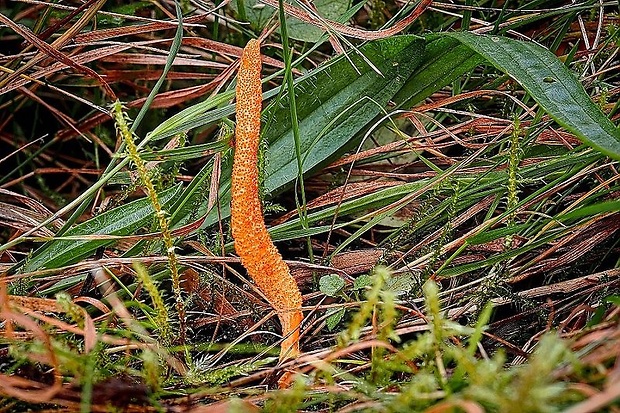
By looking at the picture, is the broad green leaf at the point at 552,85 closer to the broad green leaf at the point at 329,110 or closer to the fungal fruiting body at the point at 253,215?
the broad green leaf at the point at 329,110

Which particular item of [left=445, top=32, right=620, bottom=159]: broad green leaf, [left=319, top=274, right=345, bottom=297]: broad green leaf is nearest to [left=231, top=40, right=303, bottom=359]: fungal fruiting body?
[left=319, top=274, right=345, bottom=297]: broad green leaf

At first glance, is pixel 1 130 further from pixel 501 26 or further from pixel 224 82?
pixel 501 26

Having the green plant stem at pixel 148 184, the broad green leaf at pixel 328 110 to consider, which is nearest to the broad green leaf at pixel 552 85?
the broad green leaf at pixel 328 110

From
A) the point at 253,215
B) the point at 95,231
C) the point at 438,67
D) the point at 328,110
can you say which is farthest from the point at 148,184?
the point at 438,67

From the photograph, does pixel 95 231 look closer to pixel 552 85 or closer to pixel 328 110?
pixel 328 110

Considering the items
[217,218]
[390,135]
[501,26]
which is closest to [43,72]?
[217,218]

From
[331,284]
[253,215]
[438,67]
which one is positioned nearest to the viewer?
[253,215]
